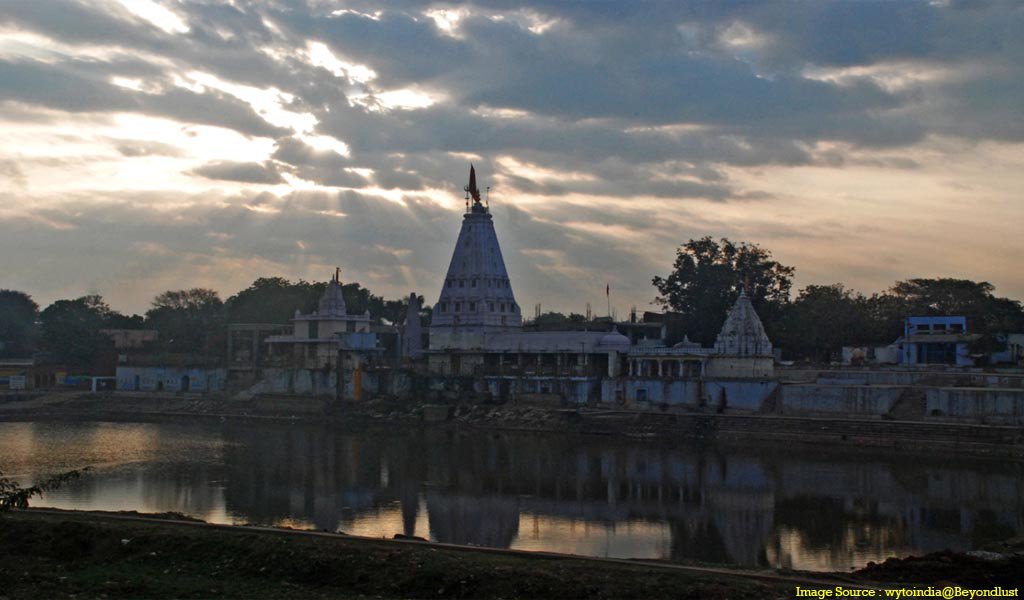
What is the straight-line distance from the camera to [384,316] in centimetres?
9475

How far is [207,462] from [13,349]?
2298 inches

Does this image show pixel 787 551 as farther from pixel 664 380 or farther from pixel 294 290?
pixel 294 290

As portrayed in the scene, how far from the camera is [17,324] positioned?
98000 millimetres

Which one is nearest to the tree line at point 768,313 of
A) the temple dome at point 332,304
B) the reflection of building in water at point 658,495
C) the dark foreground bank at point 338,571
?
the temple dome at point 332,304

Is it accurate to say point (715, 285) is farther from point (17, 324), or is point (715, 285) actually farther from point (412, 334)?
point (17, 324)

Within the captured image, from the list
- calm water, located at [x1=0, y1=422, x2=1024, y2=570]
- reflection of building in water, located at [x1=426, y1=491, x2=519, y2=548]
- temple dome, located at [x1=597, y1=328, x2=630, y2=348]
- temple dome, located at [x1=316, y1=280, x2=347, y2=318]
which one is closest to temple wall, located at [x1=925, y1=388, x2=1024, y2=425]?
calm water, located at [x1=0, y1=422, x2=1024, y2=570]

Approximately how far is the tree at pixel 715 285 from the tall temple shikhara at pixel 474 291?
34.1 feet

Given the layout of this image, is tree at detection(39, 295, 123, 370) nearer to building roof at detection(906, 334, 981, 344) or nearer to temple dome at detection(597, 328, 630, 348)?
temple dome at detection(597, 328, 630, 348)

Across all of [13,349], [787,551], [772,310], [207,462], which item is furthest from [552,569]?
[13,349]

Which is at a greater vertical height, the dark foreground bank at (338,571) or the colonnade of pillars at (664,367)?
the colonnade of pillars at (664,367)

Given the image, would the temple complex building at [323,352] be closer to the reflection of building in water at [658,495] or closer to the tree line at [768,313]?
the tree line at [768,313]

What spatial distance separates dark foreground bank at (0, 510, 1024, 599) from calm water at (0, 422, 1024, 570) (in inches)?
177

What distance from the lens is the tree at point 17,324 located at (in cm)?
9112

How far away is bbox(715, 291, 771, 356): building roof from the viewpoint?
180 ft
